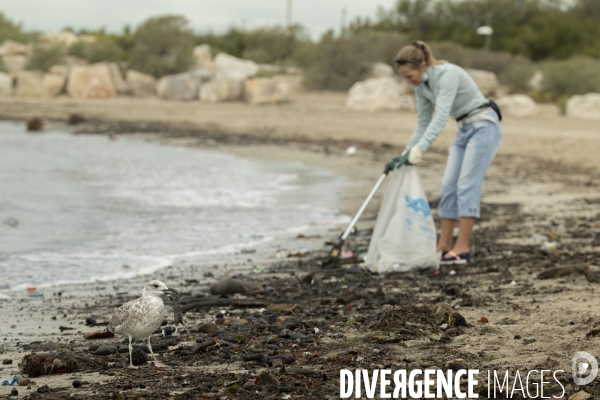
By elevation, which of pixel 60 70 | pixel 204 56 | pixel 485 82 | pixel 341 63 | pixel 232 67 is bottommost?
pixel 60 70

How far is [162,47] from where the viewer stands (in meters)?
33.2

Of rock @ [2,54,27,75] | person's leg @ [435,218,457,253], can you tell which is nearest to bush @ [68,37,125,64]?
rock @ [2,54,27,75]

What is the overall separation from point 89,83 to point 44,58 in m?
5.18

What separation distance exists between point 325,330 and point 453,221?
268cm

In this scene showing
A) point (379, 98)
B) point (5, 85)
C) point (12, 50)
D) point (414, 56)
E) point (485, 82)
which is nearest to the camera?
point (414, 56)

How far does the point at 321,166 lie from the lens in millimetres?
14586

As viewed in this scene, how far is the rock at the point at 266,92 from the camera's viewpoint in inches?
1013

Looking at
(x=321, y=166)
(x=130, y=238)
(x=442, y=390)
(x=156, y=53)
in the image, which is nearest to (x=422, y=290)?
(x=442, y=390)

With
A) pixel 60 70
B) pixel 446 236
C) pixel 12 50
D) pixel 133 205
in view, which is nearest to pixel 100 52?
pixel 60 70

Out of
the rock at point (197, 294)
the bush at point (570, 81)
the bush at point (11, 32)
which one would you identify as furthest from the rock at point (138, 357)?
the bush at point (11, 32)

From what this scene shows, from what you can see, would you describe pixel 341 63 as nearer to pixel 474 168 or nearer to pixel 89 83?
pixel 89 83

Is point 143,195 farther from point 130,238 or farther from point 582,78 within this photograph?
point 582,78

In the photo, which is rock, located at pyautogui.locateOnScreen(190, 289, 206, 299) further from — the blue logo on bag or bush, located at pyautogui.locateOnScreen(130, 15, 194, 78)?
bush, located at pyautogui.locateOnScreen(130, 15, 194, 78)

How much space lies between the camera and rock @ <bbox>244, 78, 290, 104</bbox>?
84.4 feet
